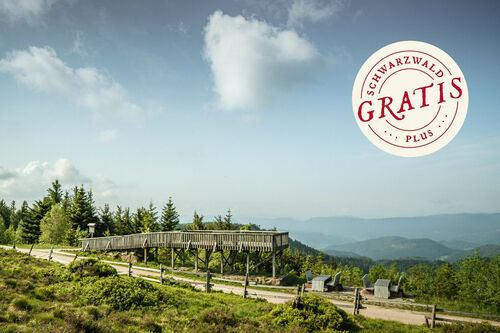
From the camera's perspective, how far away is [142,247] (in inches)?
1188

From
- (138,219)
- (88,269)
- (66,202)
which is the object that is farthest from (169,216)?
(88,269)

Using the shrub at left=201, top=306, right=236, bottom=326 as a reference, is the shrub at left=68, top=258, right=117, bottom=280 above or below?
above

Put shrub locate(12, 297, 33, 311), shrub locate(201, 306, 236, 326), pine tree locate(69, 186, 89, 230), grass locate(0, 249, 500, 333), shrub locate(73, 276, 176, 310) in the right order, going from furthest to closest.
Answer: pine tree locate(69, 186, 89, 230), shrub locate(73, 276, 176, 310), shrub locate(201, 306, 236, 326), shrub locate(12, 297, 33, 311), grass locate(0, 249, 500, 333)

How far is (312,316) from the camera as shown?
1216cm

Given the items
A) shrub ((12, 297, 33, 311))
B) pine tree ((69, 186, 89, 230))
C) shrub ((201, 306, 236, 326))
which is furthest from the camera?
pine tree ((69, 186, 89, 230))

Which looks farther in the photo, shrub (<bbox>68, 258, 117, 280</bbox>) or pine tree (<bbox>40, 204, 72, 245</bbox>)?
pine tree (<bbox>40, 204, 72, 245</bbox>)

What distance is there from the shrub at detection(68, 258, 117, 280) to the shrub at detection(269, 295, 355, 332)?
36.3 ft

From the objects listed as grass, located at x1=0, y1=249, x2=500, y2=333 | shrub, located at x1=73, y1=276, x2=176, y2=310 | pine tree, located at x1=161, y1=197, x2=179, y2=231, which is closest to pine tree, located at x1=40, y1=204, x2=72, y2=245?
pine tree, located at x1=161, y1=197, x2=179, y2=231

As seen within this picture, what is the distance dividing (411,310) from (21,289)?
19337mm

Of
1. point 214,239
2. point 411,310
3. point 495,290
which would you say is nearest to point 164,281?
point 214,239

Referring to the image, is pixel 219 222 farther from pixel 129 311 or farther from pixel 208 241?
pixel 129 311

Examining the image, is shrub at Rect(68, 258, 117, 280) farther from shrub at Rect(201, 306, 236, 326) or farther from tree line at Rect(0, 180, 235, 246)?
tree line at Rect(0, 180, 235, 246)

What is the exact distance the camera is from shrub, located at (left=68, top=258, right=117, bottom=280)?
17406 mm

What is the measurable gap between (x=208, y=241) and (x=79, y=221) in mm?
35040
